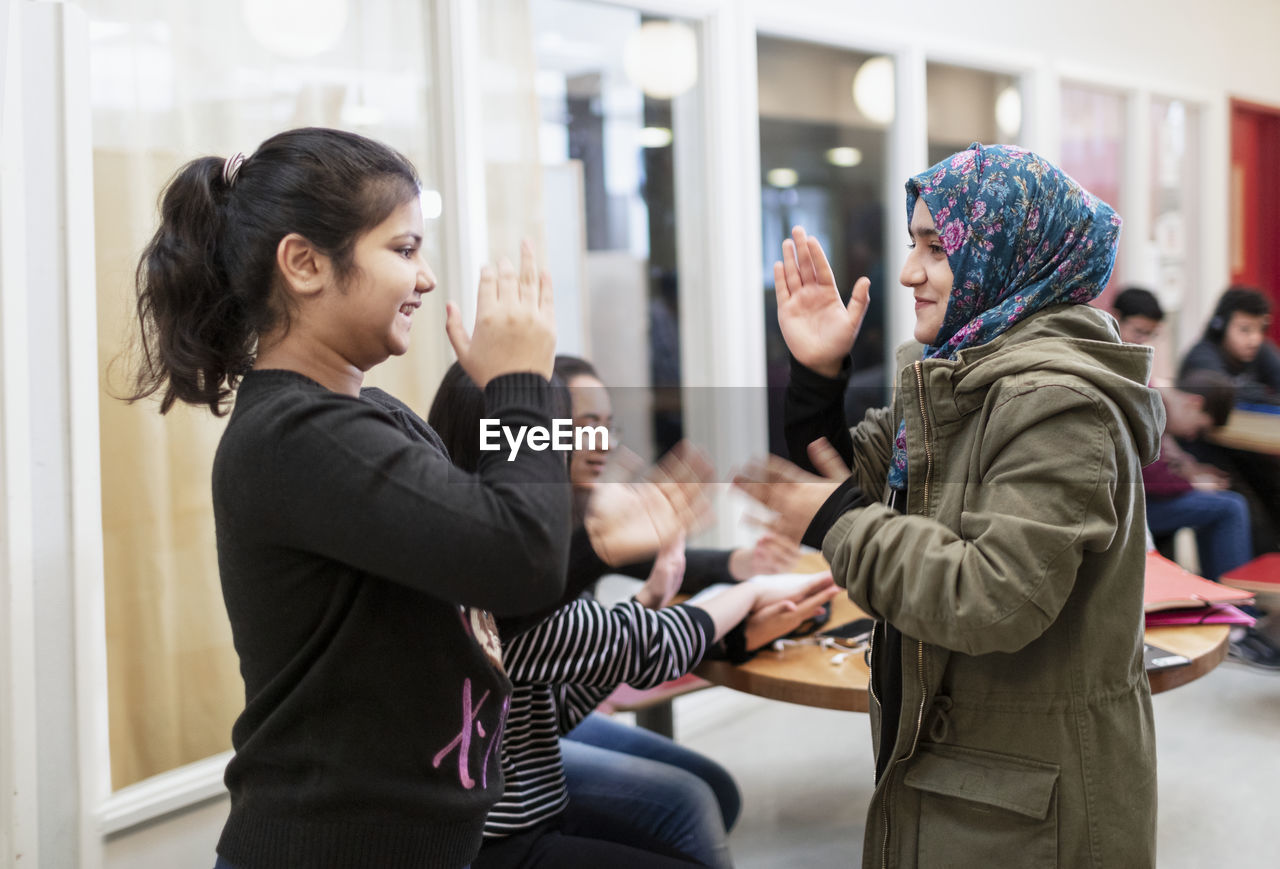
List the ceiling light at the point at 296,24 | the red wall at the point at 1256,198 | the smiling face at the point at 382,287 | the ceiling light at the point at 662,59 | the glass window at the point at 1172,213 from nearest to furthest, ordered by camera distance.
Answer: the smiling face at the point at 382,287, the ceiling light at the point at 296,24, the ceiling light at the point at 662,59, the glass window at the point at 1172,213, the red wall at the point at 1256,198

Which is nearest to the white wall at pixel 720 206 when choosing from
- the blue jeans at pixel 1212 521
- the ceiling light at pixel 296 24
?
Answer: the ceiling light at pixel 296 24

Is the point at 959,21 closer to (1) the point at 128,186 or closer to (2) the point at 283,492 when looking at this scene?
(1) the point at 128,186

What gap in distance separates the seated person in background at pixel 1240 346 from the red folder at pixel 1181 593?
281 cm

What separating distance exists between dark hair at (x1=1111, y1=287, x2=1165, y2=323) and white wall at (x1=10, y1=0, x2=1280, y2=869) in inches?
38.0

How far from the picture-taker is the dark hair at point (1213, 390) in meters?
4.12

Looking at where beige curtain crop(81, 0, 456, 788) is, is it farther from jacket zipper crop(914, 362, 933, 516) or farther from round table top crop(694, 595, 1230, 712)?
jacket zipper crop(914, 362, 933, 516)

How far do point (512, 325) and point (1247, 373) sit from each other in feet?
14.8

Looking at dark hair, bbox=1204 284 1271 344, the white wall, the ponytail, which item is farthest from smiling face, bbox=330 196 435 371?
dark hair, bbox=1204 284 1271 344

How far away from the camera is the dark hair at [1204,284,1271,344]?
4.50 m

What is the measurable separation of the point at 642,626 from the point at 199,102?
4.92 feet

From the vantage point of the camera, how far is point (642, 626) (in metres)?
1.75

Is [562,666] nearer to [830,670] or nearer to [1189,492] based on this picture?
[830,670]

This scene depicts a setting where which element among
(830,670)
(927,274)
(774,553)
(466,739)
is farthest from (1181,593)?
(466,739)

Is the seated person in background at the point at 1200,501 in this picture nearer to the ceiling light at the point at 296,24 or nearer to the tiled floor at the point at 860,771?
the tiled floor at the point at 860,771
